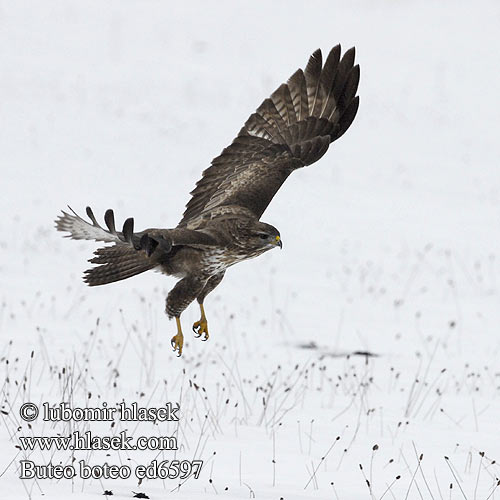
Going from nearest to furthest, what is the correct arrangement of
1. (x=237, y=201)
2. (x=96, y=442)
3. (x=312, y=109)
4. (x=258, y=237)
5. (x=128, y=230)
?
(x=128, y=230) < (x=258, y=237) < (x=96, y=442) < (x=237, y=201) < (x=312, y=109)

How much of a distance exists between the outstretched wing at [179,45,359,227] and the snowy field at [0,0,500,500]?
5.15ft

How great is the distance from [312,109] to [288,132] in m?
0.27

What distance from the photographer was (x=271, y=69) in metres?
29.7

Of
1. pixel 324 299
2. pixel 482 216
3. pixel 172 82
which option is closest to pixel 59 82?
pixel 172 82

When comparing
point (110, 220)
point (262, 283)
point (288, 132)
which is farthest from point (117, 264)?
point (262, 283)

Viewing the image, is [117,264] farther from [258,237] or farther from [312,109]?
[312,109]

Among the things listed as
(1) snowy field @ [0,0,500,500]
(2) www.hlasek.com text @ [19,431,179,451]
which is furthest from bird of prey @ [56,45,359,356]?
(1) snowy field @ [0,0,500,500]

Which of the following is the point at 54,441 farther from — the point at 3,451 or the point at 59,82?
the point at 59,82

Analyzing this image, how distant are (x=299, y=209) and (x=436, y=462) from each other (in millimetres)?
10044

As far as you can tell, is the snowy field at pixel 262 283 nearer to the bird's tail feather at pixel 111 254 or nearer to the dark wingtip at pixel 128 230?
the bird's tail feather at pixel 111 254

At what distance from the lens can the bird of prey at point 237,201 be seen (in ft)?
17.1

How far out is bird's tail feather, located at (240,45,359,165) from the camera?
267 inches

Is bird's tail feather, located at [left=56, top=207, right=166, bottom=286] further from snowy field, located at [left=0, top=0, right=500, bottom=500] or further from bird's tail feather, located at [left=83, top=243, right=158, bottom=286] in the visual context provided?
snowy field, located at [left=0, top=0, right=500, bottom=500]

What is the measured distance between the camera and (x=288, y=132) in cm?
712
